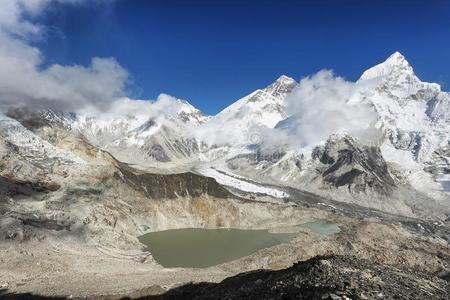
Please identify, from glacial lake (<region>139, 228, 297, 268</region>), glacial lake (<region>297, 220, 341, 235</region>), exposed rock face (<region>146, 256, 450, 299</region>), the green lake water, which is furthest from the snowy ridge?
exposed rock face (<region>146, 256, 450, 299</region>)

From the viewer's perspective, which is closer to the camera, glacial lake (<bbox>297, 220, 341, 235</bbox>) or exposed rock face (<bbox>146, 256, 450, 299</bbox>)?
exposed rock face (<bbox>146, 256, 450, 299</bbox>)

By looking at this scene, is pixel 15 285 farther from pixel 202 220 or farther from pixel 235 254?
pixel 202 220

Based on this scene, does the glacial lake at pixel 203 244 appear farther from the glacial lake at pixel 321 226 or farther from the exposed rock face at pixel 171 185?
the glacial lake at pixel 321 226

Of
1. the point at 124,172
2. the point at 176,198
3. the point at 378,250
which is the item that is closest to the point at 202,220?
the point at 176,198

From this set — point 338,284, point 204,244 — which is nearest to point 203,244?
point 204,244

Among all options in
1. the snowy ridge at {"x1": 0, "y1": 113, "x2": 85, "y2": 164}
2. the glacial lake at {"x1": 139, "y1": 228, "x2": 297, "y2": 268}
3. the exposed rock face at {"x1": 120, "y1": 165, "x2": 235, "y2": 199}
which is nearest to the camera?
the glacial lake at {"x1": 139, "y1": 228, "x2": 297, "y2": 268}

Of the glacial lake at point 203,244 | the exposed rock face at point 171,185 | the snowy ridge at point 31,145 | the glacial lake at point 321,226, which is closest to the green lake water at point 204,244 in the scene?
the glacial lake at point 203,244

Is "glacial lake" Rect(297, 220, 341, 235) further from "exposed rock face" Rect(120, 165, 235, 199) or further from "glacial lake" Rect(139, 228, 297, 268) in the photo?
"exposed rock face" Rect(120, 165, 235, 199)
